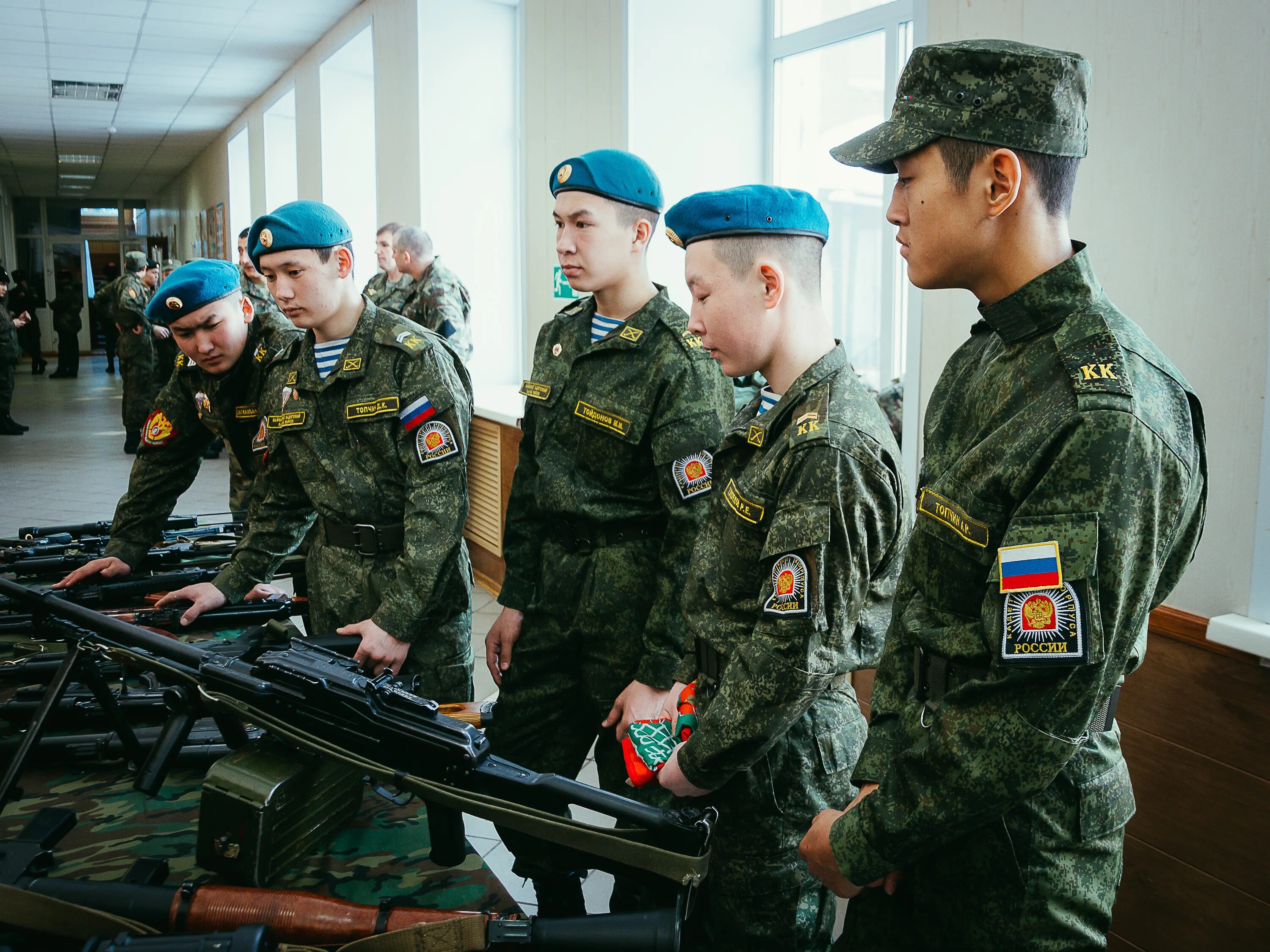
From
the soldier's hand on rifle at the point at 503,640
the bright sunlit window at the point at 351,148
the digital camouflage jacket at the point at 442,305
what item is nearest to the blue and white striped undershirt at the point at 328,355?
the soldier's hand on rifle at the point at 503,640

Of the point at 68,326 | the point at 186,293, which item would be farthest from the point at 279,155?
the point at 186,293

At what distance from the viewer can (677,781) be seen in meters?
1.31

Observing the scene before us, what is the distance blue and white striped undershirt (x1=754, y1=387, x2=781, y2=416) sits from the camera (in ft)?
A: 4.77

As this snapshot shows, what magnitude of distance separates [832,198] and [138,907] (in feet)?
10.9

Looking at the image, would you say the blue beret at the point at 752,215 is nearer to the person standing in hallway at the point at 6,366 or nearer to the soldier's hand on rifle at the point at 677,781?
the soldier's hand on rifle at the point at 677,781

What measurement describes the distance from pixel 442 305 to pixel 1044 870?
461 centimetres

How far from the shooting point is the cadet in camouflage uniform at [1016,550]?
849mm

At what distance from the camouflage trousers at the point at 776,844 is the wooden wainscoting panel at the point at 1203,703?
830mm

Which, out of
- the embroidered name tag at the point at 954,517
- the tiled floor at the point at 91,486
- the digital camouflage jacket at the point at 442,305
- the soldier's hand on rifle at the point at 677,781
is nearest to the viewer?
the embroidered name tag at the point at 954,517

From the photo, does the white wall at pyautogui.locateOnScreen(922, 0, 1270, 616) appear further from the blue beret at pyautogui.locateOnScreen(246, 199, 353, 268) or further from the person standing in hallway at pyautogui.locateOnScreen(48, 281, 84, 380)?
the person standing in hallway at pyautogui.locateOnScreen(48, 281, 84, 380)

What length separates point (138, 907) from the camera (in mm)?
1041

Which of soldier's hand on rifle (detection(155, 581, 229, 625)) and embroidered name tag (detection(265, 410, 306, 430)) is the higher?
embroidered name tag (detection(265, 410, 306, 430))

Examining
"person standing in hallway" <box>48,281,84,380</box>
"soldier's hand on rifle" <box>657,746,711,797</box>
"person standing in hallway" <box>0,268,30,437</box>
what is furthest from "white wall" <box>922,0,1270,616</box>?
"person standing in hallway" <box>48,281,84,380</box>

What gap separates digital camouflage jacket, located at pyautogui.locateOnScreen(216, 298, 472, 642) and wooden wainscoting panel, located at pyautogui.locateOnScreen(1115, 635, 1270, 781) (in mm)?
1351
